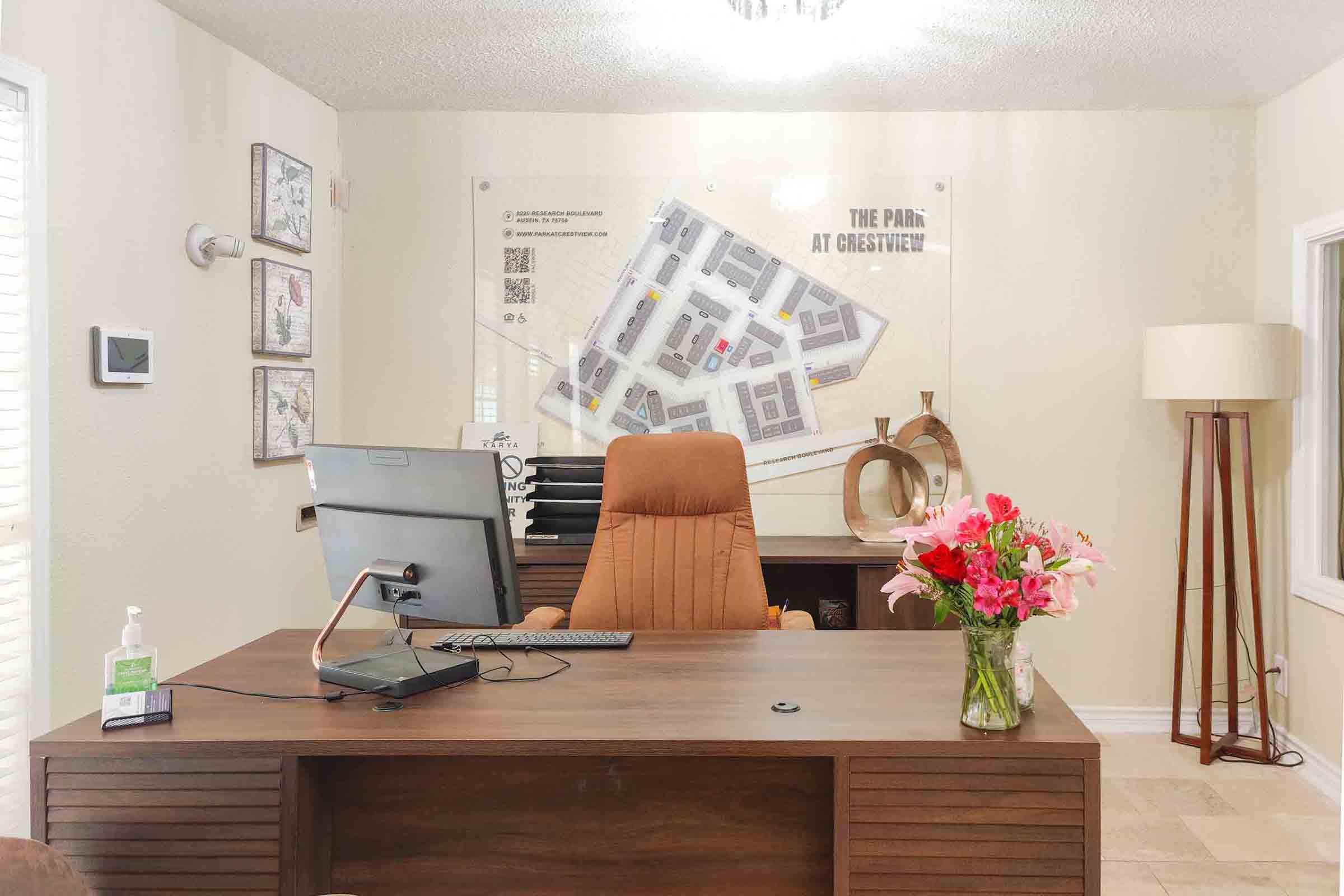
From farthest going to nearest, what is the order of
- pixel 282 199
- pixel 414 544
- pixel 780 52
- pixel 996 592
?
1. pixel 282 199
2. pixel 780 52
3. pixel 414 544
4. pixel 996 592

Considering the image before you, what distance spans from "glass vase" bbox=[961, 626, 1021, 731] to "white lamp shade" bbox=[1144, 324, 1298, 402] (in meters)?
2.27

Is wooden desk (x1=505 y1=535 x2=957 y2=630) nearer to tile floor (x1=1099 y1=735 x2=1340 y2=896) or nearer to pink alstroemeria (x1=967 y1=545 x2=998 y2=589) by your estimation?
tile floor (x1=1099 y1=735 x2=1340 y2=896)

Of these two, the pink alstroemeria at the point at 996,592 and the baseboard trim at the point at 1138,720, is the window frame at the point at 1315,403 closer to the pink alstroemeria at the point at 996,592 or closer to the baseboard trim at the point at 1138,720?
the baseboard trim at the point at 1138,720

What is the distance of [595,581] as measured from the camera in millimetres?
2842

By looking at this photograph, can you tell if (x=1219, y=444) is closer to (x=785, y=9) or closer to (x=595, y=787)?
(x=785, y=9)

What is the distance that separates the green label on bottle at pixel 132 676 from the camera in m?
1.74

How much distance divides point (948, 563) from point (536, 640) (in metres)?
1.07

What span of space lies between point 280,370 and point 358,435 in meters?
0.58

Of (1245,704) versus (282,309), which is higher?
(282,309)

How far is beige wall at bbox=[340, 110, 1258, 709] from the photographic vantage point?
396 centimetres

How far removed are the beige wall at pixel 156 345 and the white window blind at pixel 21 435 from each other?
6 centimetres

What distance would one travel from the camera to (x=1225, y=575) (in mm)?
3828

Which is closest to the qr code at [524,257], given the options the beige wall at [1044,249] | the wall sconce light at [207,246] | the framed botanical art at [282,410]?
the beige wall at [1044,249]

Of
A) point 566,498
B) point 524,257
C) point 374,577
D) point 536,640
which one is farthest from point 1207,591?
point 374,577
